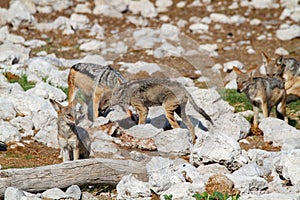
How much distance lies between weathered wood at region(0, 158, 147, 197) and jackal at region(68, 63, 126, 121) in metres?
2.27

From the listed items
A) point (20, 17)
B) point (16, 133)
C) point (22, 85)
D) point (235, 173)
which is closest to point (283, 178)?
point (235, 173)

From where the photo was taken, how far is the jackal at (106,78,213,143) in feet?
30.7

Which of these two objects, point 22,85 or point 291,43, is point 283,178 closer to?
point 22,85

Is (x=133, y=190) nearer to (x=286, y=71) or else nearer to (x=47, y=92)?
(x=47, y=92)

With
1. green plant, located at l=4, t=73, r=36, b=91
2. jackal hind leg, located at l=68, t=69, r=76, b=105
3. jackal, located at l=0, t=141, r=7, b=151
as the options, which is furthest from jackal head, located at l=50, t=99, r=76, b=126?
green plant, located at l=4, t=73, r=36, b=91

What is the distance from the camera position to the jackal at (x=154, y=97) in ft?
30.7

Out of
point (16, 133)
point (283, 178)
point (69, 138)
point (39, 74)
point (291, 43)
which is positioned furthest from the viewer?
point (291, 43)

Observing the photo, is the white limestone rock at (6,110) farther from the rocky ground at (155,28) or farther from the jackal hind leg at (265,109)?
the jackal hind leg at (265,109)

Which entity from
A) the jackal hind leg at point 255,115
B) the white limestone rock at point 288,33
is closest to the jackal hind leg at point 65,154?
the jackal hind leg at point 255,115

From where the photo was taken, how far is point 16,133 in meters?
9.45

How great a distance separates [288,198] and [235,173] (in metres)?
0.99

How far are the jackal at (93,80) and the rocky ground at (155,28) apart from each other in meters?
1.35

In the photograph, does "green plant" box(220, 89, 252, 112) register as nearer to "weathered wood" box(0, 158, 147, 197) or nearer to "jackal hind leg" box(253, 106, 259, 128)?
"jackal hind leg" box(253, 106, 259, 128)

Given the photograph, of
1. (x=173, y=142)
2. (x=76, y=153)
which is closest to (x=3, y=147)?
(x=76, y=153)
